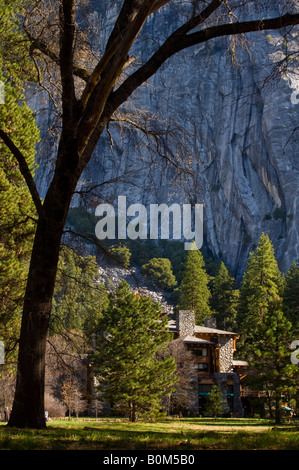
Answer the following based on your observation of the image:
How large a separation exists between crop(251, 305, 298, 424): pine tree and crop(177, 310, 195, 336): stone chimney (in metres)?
12.5

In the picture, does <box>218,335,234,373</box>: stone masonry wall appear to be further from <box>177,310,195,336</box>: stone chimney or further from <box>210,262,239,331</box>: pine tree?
<box>210,262,239,331</box>: pine tree

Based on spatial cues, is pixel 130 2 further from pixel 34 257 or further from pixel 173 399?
pixel 173 399

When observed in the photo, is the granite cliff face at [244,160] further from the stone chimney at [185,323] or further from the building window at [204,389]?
the building window at [204,389]

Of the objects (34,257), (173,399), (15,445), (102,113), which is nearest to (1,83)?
(102,113)

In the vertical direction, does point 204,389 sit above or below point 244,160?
below

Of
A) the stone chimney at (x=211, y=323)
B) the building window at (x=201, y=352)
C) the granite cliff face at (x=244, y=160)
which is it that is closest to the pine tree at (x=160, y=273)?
the granite cliff face at (x=244, y=160)

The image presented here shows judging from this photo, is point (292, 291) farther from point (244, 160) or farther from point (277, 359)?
point (244, 160)

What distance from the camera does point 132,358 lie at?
18.2 m

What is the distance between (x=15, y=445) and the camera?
3986 mm

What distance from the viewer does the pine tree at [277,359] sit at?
21094 mm

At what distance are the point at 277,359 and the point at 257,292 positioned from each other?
23.7 meters

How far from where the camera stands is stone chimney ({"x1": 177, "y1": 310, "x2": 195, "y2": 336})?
34.4 meters

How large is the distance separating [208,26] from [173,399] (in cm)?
2440

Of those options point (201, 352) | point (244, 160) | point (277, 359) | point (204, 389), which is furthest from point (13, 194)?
point (244, 160)
